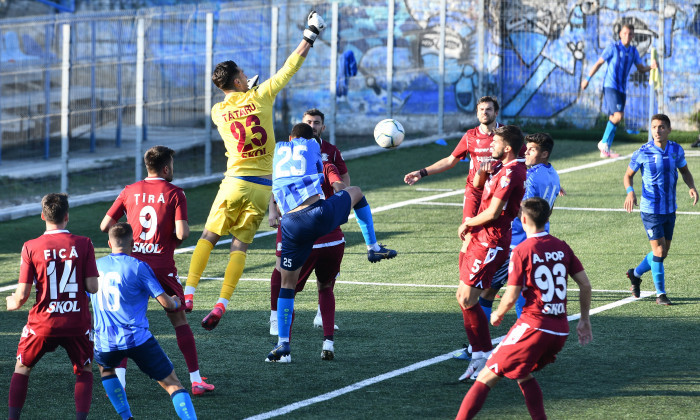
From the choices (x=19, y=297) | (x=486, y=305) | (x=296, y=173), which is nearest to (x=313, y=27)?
(x=296, y=173)

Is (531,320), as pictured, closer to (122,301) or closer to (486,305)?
(486,305)

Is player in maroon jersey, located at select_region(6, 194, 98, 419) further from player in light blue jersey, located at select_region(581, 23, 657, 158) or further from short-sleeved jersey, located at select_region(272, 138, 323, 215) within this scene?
player in light blue jersey, located at select_region(581, 23, 657, 158)

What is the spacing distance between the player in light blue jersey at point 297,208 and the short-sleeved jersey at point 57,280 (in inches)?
87.6

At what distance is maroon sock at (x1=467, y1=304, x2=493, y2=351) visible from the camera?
26.5 ft

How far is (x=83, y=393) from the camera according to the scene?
21.9 ft

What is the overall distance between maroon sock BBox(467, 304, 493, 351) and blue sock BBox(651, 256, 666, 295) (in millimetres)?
3533

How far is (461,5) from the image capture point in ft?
80.4

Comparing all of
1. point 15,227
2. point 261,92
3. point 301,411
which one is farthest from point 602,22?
point 301,411

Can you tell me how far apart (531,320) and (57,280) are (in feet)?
10.5

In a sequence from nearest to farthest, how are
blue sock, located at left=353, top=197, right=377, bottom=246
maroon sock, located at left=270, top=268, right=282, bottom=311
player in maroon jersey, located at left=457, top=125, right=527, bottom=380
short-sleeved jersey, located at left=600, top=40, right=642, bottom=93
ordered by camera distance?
player in maroon jersey, located at left=457, top=125, right=527, bottom=380 < maroon sock, located at left=270, top=268, right=282, bottom=311 < blue sock, located at left=353, top=197, right=377, bottom=246 < short-sleeved jersey, located at left=600, top=40, right=642, bottom=93

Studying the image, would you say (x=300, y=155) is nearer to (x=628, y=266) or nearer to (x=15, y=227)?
(x=628, y=266)

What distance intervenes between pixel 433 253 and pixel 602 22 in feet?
39.5

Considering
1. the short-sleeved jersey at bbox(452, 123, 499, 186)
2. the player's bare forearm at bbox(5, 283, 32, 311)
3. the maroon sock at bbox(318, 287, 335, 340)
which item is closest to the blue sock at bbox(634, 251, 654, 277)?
the short-sleeved jersey at bbox(452, 123, 499, 186)

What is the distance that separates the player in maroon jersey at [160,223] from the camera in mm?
7703
